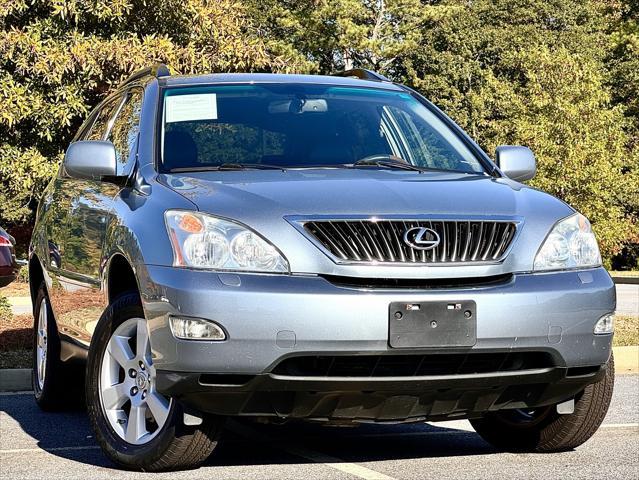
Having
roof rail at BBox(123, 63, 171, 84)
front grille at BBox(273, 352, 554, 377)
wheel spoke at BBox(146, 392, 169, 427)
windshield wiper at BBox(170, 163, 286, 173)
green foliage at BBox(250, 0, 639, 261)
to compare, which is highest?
roof rail at BBox(123, 63, 171, 84)

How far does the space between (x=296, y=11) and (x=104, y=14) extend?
33.6 meters

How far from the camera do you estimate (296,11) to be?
177 ft

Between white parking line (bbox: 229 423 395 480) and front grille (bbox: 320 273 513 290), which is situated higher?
front grille (bbox: 320 273 513 290)

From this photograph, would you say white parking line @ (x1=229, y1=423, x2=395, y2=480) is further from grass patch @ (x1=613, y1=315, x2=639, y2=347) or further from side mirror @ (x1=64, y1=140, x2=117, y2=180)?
grass patch @ (x1=613, y1=315, x2=639, y2=347)

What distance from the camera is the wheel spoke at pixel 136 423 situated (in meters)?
5.68

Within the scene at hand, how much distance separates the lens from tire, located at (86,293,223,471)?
18.1 feet

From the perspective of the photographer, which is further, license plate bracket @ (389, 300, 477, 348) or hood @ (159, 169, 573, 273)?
hood @ (159, 169, 573, 273)

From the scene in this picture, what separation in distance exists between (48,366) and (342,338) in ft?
10.9

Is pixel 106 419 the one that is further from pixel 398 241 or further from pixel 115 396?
pixel 398 241

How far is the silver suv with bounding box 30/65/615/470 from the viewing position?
5.09 metres

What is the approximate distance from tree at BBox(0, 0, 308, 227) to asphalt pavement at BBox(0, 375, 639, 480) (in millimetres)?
13685

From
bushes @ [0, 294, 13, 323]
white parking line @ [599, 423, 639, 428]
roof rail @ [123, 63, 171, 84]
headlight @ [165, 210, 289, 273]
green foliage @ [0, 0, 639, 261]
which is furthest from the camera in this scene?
green foliage @ [0, 0, 639, 261]

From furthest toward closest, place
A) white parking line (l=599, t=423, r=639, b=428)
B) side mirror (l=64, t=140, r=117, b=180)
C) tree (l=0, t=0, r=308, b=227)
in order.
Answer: tree (l=0, t=0, r=308, b=227) < white parking line (l=599, t=423, r=639, b=428) < side mirror (l=64, t=140, r=117, b=180)

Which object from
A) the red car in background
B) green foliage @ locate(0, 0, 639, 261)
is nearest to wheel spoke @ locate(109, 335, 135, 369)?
the red car in background
